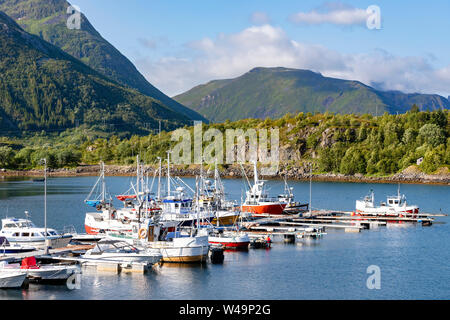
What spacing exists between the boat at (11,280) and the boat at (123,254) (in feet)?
20.8

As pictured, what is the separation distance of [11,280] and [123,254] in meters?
8.25

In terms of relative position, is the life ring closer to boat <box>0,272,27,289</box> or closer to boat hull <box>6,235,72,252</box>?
boat hull <box>6,235,72,252</box>

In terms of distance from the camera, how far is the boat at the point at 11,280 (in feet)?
118

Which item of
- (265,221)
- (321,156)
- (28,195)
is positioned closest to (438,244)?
(265,221)

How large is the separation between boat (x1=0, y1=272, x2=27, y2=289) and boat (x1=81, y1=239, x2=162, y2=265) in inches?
250

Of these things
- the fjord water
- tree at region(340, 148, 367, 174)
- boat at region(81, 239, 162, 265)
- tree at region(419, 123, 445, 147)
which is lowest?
the fjord water

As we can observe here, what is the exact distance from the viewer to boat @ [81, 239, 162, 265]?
41.0m

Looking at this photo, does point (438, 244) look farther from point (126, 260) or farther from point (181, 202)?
point (126, 260)

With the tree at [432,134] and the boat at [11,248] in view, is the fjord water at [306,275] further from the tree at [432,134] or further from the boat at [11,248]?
the tree at [432,134]

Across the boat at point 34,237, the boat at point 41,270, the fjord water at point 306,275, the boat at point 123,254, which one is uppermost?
the boat at point 34,237

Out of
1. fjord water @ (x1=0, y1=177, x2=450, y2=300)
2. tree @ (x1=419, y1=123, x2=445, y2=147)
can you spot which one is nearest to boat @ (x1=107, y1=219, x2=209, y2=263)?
fjord water @ (x1=0, y1=177, x2=450, y2=300)

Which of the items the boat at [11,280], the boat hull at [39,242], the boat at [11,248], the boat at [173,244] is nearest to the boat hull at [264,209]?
the boat at [173,244]

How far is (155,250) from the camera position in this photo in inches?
1688
